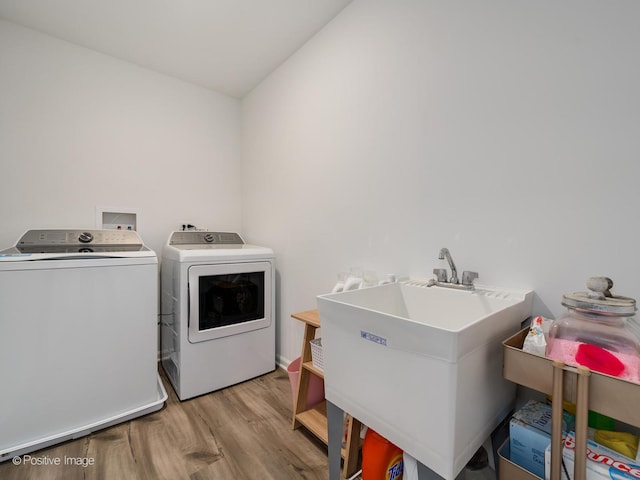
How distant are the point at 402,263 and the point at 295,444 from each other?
110 cm

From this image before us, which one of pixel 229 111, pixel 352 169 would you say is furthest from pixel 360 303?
pixel 229 111

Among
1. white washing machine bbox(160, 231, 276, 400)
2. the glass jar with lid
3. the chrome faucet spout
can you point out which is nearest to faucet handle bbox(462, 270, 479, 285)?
the chrome faucet spout

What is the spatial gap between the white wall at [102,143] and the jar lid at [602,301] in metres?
2.64

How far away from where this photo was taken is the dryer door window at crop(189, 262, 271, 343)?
1.87m

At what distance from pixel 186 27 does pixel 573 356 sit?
2545mm

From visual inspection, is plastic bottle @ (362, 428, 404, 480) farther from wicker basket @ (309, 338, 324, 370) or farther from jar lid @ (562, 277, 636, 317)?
jar lid @ (562, 277, 636, 317)

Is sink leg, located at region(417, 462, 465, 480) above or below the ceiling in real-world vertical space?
below

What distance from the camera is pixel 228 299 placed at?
2.05m

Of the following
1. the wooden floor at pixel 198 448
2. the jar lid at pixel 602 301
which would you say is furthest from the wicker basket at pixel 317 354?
the jar lid at pixel 602 301

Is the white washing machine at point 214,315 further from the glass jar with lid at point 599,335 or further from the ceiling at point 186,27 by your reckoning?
the glass jar with lid at point 599,335

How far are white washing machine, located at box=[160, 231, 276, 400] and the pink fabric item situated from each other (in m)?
1.75

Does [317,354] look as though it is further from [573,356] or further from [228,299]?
[573,356]

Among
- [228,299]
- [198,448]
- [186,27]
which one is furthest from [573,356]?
[186,27]

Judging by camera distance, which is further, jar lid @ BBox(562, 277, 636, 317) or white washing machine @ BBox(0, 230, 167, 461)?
white washing machine @ BBox(0, 230, 167, 461)
